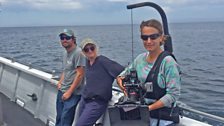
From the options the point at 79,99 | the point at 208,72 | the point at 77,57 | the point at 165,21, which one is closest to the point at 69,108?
the point at 79,99

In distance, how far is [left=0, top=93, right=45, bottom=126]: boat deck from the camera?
5.07 m

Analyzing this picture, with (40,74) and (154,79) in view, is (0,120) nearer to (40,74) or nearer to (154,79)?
(40,74)

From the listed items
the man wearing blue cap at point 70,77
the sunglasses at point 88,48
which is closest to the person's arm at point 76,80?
the man wearing blue cap at point 70,77

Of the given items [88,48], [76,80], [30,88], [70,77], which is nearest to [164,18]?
[88,48]

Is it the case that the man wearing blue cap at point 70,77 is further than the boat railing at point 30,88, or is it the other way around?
the boat railing at point 30,88

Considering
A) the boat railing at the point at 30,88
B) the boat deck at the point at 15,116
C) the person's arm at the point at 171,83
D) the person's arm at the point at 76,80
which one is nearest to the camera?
Result: the person's arm at the point at 171,83

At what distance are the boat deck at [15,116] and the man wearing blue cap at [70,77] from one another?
3.95ft

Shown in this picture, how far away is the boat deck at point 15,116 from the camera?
5066mm

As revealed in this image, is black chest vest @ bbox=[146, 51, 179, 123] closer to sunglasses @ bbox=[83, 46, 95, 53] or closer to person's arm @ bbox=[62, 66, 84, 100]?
sunglasses @ bbox=[83, 46, 95, 53]

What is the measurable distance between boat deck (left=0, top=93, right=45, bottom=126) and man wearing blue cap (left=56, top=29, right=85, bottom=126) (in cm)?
120

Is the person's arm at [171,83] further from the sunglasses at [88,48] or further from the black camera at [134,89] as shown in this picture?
the sunglasses at [88,48]

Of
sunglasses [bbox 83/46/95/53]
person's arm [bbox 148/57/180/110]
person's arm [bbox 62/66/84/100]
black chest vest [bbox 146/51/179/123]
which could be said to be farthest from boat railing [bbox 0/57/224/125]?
person's arm [bbox 148/57/180/110]

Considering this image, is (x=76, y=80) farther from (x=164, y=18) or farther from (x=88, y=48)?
(x=164, y=18)

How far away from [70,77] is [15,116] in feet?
6.44
